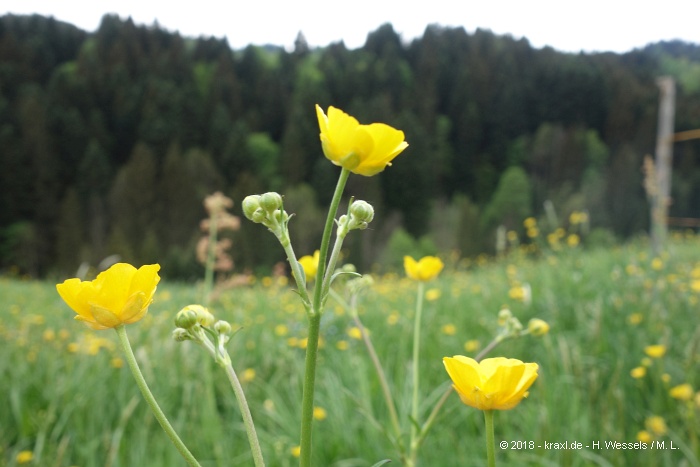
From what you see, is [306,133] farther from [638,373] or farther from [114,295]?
[114,295]

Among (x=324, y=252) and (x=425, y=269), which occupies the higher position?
(x=324, y=252)

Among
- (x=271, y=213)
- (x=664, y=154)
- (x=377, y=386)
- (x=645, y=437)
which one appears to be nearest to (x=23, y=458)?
(x=377, y=386)

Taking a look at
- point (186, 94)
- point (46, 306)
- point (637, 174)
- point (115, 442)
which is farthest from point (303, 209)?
point (115, 442)

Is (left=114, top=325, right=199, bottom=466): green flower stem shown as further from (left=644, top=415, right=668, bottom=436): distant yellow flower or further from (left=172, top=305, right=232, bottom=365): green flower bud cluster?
(left=644, top=415, right=668, bottom=436): distant yellow flower

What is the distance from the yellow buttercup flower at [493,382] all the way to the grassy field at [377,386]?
0.56 m

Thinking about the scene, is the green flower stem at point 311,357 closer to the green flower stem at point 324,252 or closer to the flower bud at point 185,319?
the green flower stem at point 324,252

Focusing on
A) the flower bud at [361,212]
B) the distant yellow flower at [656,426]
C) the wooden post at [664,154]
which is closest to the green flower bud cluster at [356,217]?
the flower bud at [361,212]

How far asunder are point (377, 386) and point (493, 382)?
5.12 ft

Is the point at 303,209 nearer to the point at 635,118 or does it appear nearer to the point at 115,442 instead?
the point at 635,118

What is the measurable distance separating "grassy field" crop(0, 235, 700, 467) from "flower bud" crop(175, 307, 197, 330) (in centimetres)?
57

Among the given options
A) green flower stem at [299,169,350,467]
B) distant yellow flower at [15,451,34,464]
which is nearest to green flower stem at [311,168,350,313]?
green flower stem at [299,169,350,467]

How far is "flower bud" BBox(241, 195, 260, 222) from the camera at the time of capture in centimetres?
38

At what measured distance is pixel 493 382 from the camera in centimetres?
36

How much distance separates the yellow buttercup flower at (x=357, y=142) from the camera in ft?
1.16
